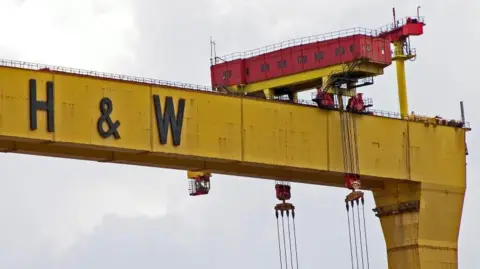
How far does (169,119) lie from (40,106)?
412 centimetres

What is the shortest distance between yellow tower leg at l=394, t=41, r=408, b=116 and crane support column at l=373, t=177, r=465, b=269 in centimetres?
293

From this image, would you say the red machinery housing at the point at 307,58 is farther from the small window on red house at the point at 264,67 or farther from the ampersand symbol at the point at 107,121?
the ampersand symbol at the point at 107,121

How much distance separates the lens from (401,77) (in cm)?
5400

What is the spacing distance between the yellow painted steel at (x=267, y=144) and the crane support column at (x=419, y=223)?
31 millimetres

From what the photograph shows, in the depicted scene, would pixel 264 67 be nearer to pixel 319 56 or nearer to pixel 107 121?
pixel 319 56

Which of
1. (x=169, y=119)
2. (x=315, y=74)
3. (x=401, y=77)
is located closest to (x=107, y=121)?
(x=169, y=119)

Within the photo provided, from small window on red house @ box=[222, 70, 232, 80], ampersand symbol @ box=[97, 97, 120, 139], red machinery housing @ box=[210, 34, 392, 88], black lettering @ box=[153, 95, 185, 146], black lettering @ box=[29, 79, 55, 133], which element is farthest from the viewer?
small window on red house @ box=[222, 70, 232, 80]

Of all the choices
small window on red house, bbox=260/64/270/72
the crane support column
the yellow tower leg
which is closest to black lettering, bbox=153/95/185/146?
small window on red house, bbox=260/64/270/72

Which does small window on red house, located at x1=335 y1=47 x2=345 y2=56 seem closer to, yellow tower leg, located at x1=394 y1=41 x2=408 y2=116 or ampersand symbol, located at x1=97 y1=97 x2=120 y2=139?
yellow tower leg, located at x1=394 y1=41 x2=408 y2=116

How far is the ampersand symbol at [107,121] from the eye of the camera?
139 feet

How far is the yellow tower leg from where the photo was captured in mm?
53531

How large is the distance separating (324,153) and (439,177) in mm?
5609

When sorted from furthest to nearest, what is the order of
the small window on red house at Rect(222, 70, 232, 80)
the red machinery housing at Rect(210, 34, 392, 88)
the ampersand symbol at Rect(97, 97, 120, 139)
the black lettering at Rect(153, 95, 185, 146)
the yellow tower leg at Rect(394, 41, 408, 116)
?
the yellow tower leg at Rect(394, 41, 408, 116) → the small window on red house at Rect(222, 70, 232, 80) → the red machinery housing at Rect(210, 34, 392, 88) → the black lettering at Rect(153, 95, 185, 146) → the ampersand symbol at Rect(97, 97, 120, 139)

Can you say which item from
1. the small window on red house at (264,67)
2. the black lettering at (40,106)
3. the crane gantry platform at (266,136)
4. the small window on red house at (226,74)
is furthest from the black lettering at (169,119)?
the small window on red house at (226,74)
